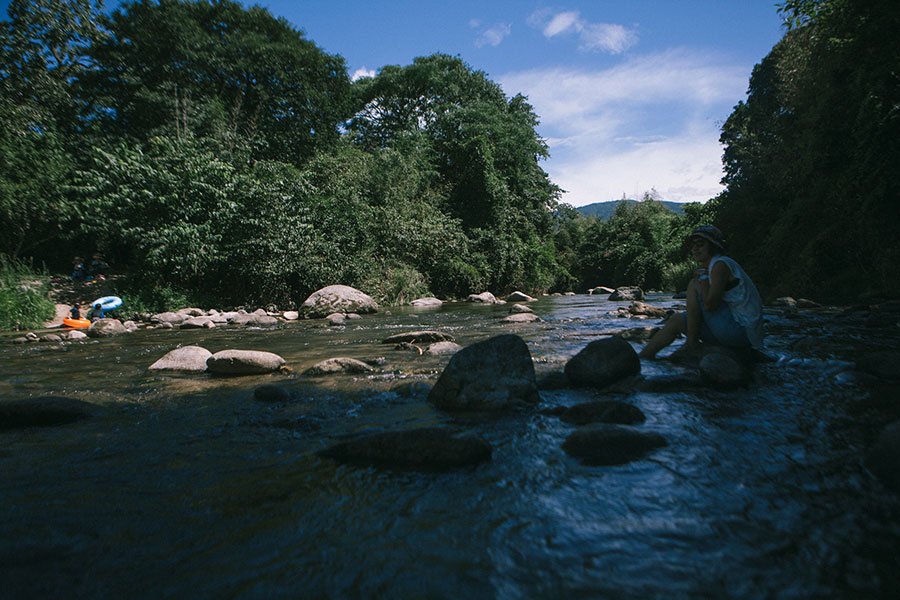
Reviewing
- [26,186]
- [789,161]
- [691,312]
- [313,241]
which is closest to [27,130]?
[26,186]

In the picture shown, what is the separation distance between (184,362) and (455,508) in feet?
14.8

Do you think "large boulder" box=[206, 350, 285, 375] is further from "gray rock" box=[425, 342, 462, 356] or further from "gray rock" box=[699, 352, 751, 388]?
"gray rock" box=[699, 352, 751, 388]

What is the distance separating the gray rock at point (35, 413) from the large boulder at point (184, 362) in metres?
1.78

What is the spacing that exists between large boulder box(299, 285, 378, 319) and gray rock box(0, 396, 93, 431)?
10.5m

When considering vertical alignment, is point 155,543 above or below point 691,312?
below

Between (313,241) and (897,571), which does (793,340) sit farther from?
(313,241)

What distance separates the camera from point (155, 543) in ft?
5.31

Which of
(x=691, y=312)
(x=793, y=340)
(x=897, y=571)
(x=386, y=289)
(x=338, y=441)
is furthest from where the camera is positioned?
(x=386, y=289)

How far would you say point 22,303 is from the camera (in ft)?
35.7

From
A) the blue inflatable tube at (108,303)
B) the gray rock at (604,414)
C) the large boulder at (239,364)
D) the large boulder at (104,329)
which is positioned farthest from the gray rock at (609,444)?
the blue inflatable tube at (108,303)

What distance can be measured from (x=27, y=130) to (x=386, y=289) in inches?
540

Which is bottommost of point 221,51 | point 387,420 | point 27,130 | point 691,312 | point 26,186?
point 387,420

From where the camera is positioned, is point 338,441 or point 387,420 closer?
point 338,441

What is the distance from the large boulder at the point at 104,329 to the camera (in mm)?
9188
